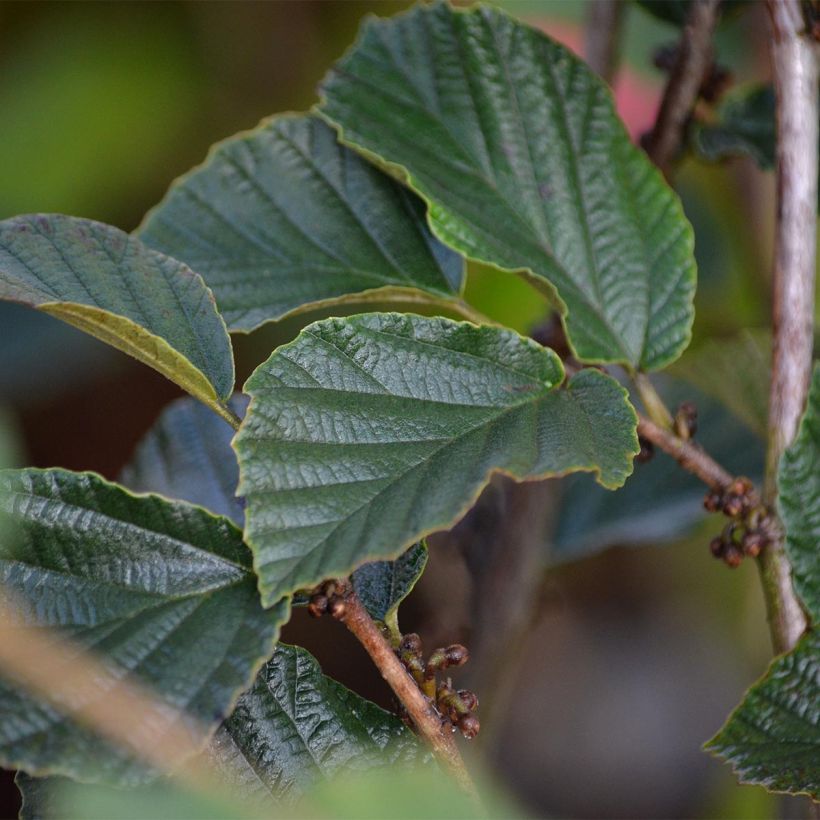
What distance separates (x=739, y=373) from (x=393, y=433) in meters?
0.41

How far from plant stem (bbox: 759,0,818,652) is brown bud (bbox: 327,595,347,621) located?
27 centimetres

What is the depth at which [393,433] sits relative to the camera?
44 cm

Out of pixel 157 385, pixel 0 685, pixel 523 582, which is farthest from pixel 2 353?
pixel 0 685

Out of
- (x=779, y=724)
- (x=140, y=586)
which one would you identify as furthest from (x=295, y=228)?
(x=779, y=724)

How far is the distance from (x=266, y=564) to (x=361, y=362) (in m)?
0.12

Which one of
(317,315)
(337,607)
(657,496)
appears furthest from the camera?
(317,315)

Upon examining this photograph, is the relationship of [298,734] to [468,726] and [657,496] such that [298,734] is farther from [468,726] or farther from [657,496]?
[657,496]

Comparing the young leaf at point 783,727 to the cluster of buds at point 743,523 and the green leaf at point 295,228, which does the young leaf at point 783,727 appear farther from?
the green leaf at point 295,228

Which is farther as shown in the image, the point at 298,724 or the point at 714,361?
the point at 714,361

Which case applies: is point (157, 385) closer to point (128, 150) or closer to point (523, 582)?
point (128, 150)

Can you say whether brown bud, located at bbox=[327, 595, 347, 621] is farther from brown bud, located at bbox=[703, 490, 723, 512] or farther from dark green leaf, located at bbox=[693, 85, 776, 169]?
dark green leaf, located at bbox=[693, 85, 776, 169]

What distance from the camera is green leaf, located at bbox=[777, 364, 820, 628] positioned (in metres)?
0.47

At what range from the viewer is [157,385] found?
1.62m

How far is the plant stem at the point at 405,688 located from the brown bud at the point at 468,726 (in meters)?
0.01
